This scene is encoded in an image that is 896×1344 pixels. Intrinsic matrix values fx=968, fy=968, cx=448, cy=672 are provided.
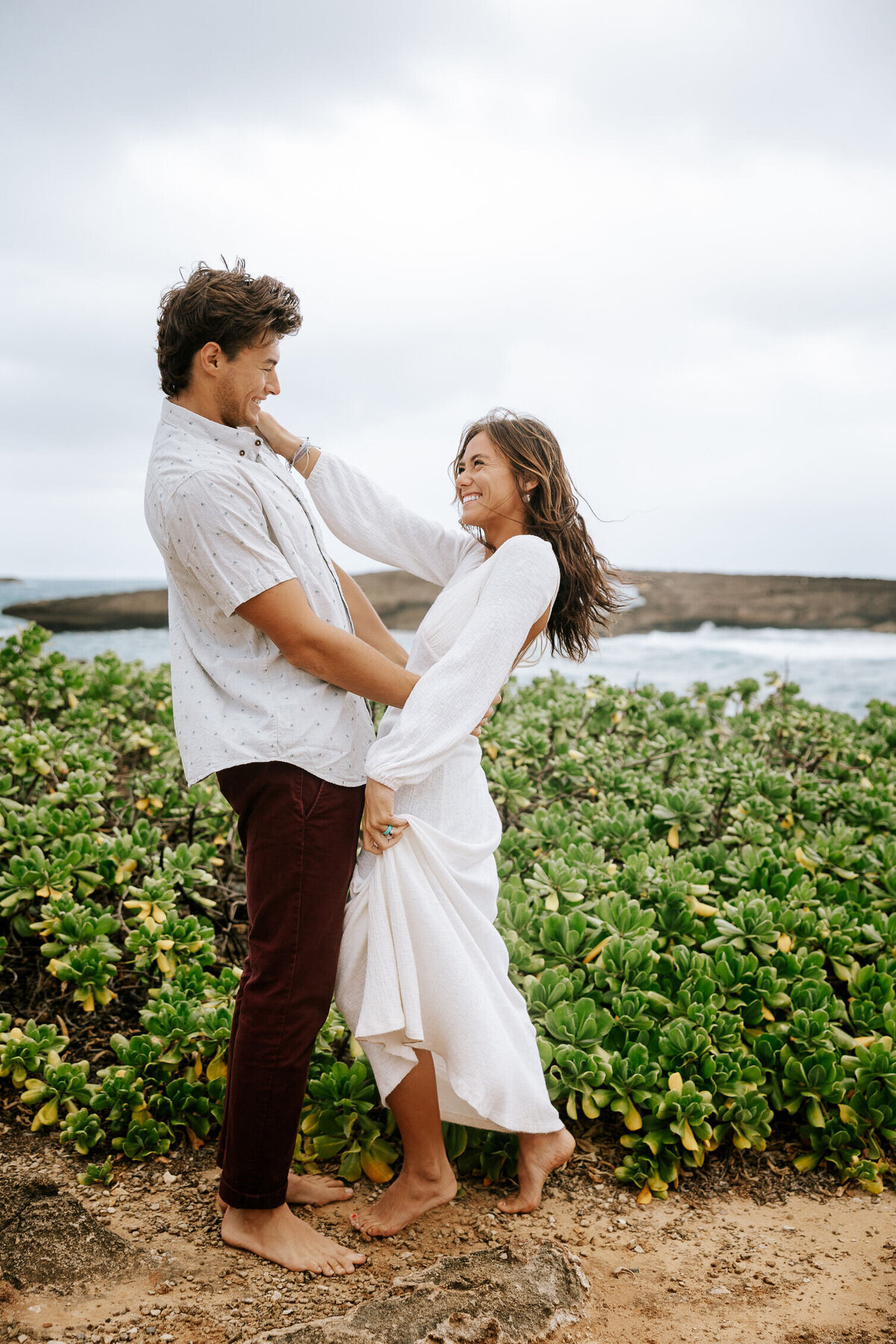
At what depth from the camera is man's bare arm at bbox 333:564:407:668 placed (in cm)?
238

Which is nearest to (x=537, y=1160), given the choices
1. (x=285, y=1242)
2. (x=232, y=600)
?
(x=285, y=1242)

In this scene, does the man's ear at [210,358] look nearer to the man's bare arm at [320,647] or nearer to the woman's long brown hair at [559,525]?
the man's bare arm at [320,647]

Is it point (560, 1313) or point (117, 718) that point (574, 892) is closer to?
point (560, 1313)

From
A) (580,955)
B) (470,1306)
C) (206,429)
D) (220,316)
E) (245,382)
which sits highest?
(220,316)

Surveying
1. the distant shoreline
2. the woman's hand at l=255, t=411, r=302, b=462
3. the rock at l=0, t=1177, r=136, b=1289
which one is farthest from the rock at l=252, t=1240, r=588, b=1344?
the distant shoreline

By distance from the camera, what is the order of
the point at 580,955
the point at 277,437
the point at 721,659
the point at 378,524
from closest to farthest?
the point at 277,437
the point at 378,524
the point at 580,955
the point at 721,659

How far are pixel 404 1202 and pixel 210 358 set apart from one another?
1.86m

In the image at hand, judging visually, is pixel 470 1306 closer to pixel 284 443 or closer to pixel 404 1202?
pixel 404 1202

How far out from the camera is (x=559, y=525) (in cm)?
230

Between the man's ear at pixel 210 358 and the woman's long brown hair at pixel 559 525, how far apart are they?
0.66 meters

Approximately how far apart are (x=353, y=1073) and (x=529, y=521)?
1.40 m

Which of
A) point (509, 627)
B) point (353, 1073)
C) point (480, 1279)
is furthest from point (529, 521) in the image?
point (480, 1279)

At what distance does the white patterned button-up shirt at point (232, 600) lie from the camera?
188 cm

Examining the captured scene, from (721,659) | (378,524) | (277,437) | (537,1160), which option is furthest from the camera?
(721,659)
